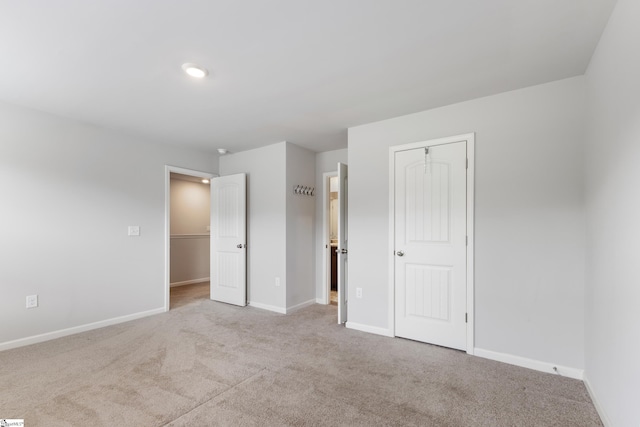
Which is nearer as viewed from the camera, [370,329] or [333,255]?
[370,329]

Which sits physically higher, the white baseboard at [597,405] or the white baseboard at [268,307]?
the white baseboard at [597,405]

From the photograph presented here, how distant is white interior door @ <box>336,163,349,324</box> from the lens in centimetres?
369

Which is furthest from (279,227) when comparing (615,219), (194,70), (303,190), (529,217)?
(615,219)

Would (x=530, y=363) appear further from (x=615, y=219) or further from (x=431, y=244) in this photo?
(x=615, y=219)

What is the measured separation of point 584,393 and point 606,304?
31.6 inches

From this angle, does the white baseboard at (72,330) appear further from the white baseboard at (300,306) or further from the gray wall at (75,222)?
the white baseboard at (300,306)

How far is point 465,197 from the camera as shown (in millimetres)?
2854

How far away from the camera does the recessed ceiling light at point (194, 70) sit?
2.25 meters

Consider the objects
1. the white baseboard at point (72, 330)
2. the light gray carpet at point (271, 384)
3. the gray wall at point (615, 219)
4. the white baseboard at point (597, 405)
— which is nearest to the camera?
the gray wall at point (615, 219)

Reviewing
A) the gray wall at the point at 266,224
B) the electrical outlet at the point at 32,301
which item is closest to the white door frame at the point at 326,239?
the gray wall at the point at 266,224

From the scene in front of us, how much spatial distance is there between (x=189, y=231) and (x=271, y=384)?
482 cm

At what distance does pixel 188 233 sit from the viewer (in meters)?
6.38

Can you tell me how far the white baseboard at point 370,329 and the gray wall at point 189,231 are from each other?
13.4 ft

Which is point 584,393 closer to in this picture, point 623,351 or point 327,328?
point 623,351
